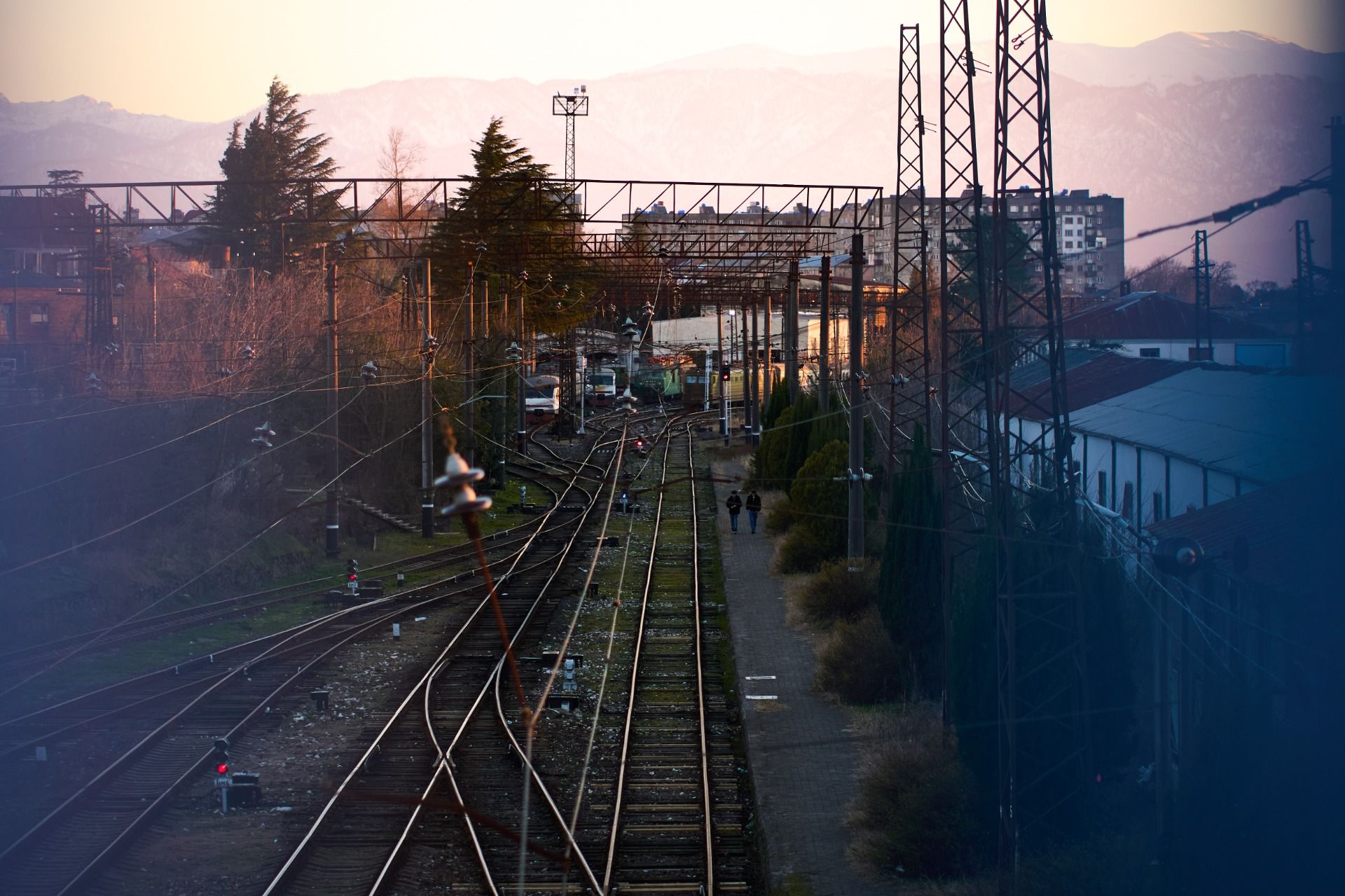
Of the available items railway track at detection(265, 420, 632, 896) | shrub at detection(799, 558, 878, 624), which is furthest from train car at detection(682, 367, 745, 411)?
railway track at detection(265, 420, 632, 896)

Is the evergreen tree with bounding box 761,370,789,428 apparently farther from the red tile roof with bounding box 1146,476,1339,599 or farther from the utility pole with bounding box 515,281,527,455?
the red tile roof with bounding box 1146,476,1339,599

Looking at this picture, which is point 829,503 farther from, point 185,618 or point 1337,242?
point 1337,242

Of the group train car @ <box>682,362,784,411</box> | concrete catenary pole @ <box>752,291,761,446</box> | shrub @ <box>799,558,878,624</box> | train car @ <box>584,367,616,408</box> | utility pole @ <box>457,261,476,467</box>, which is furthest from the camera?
train car @ <box>584,367,616,408</box>

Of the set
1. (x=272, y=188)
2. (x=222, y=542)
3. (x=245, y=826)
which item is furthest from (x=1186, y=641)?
(x=272, y=188)

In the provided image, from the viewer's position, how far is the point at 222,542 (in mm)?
19562

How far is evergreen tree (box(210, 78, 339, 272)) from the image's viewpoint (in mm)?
40906

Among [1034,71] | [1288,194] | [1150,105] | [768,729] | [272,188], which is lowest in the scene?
[768,729]

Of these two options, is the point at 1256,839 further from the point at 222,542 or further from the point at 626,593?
the point at 222,542

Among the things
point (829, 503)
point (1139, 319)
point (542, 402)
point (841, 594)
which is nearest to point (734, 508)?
point (829, 503)

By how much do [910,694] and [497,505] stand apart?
623 inches

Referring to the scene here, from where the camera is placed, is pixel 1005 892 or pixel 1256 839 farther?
pixel 1005 892

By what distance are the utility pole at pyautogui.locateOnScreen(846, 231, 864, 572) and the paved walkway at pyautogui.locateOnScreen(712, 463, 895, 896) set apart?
161 cm

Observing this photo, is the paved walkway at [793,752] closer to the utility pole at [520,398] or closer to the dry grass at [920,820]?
the dry grass at [920,820]

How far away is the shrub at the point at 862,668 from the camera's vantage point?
13.4m
